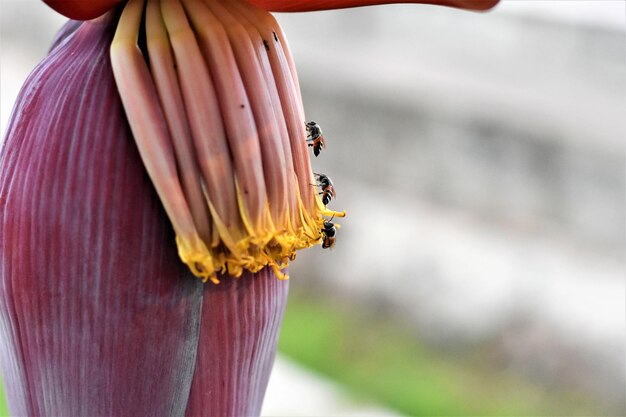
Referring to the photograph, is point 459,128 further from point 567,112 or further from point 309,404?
point 309,404

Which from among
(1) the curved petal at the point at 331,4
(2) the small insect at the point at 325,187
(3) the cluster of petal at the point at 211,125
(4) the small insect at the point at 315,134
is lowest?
(2) the small insect at the point at 325,187

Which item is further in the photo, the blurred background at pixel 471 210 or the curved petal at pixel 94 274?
the blurred background at pixel 471 210

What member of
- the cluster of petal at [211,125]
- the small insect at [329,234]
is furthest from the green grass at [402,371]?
the cluster of petal at [211,125]

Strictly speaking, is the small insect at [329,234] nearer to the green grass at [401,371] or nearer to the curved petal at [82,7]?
the curved petal at [82,7]

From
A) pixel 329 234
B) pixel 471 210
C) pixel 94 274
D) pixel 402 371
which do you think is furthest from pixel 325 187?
pixel 471 210

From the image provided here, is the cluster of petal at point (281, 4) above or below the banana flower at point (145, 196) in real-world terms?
above

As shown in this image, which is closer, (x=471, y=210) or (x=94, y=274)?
(x=94, y=274)

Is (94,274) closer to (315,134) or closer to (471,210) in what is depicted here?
(315,134)
